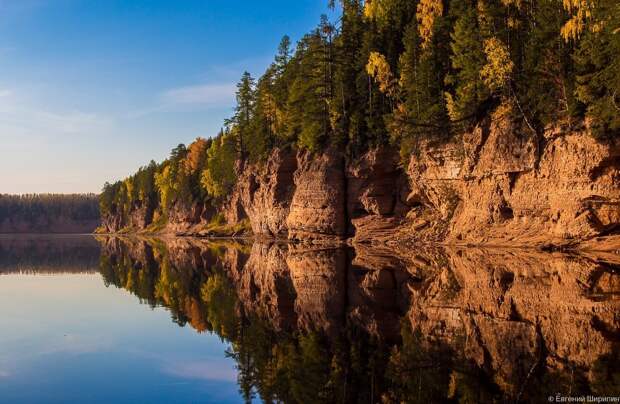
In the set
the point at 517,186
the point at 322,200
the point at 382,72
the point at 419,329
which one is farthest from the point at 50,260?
the point at 419,329

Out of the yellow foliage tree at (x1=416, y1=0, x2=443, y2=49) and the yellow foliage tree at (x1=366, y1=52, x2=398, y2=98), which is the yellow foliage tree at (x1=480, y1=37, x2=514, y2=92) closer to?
the yellow foliage tree at (x1=416, y1=0, x2=443, y2=49)

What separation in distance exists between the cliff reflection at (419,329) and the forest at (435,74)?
14.1m

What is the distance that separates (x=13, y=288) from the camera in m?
27.2

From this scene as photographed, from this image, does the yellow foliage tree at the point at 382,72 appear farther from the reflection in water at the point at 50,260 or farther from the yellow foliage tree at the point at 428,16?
the reflection in water at the point at 50,260

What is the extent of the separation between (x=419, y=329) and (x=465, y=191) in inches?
1364

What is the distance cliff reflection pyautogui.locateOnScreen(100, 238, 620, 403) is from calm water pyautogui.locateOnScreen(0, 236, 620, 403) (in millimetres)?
45

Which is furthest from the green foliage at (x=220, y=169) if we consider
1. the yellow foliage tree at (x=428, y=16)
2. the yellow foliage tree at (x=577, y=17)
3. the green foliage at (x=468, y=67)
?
the yellow foliage tree at (x=577, y=17)

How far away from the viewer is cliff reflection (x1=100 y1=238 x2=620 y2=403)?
29.8ft

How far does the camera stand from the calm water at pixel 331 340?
9.28 meters

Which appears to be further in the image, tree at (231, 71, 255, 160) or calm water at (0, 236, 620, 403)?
tree at (231, 71, 255, 160)

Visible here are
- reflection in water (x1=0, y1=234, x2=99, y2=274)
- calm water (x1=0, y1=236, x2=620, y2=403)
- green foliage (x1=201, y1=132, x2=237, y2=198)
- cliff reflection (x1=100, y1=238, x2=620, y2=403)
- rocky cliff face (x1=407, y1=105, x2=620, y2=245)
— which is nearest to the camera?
cliff reflection (x1=100, y1=238, x2=620, y2=403)

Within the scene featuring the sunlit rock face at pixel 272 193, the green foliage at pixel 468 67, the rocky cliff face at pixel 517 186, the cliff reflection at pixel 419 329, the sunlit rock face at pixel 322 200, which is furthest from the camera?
the sunlit rock face at pixel 272 193

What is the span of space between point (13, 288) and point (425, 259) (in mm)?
22486

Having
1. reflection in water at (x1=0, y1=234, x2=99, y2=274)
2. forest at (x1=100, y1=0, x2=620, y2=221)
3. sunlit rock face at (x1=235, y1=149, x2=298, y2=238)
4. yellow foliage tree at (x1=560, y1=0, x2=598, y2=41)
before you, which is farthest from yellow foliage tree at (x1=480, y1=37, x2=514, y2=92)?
sunlit rock face at (x1=235, y1=149, x2=298, y2=238)
